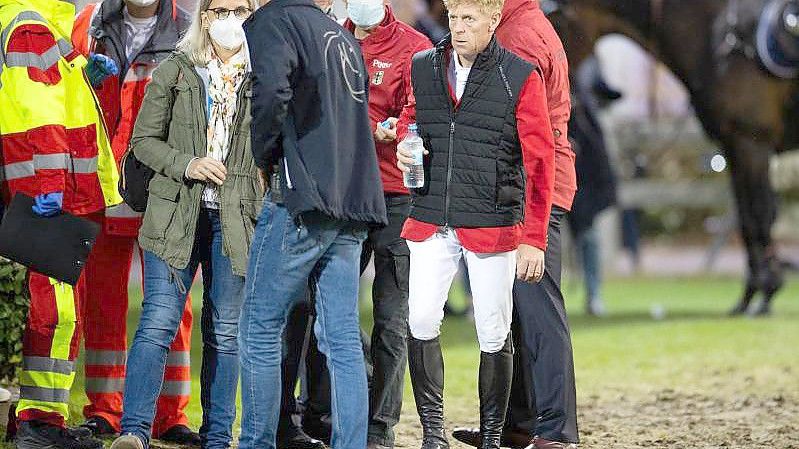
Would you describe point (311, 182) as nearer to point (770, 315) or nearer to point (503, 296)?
point (503, 296)

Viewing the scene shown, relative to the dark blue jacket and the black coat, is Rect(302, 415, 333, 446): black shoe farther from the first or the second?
the black coat

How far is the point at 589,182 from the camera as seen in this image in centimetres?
1248

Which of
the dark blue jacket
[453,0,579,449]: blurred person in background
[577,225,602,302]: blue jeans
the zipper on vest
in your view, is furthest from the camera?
[577,225,602,302]: blue jeans

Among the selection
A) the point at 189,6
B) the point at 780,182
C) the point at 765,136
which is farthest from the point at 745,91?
the point at 780,182

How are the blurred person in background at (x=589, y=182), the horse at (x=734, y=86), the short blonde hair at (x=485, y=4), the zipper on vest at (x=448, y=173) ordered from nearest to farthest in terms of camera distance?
the short blonde hair at (x=485, y=4) < the zipper on vest at (x=448, y=173) < the horse at (x=734, y=86) < the blurred person in background at (x=589, y=182)

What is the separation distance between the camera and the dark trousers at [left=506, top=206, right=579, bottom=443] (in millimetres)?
5996

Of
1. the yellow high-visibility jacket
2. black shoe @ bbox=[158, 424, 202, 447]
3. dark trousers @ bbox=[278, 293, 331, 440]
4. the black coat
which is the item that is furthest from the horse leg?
the yellow high-visibility jacket

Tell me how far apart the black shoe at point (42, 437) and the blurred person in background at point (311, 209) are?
95 centimetres

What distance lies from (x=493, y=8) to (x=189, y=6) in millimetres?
2113

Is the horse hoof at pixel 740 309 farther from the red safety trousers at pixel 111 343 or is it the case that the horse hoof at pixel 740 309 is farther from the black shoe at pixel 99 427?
the black shoe at pixel 99 427

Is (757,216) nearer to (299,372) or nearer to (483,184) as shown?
(299,372)

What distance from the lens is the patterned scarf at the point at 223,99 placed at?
18.8 ft

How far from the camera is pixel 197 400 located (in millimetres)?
7566

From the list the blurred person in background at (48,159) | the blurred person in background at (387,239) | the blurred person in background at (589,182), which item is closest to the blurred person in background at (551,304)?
the blurred person in background at (387,239)
